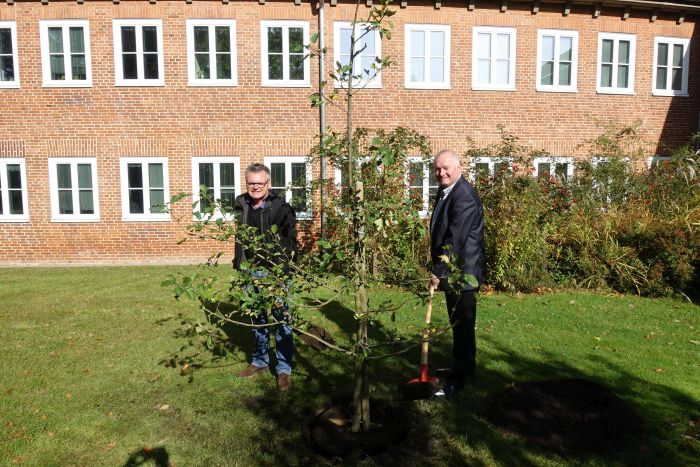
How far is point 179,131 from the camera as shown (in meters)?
12.5

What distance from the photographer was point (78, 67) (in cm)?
1251

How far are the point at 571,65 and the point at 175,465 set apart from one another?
14.0 meters

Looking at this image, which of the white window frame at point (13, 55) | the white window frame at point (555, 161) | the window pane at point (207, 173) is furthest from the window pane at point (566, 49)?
the white window frame at point (13, 55)

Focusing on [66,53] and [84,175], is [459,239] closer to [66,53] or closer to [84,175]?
[84,175]

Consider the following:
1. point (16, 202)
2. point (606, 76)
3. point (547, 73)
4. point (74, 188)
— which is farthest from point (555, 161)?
point (16, 202)

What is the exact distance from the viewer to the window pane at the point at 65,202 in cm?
1270

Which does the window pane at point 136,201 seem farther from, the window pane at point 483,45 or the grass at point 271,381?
the window pane at point 483,45

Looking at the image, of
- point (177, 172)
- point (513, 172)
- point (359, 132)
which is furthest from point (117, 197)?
point (513, 172)

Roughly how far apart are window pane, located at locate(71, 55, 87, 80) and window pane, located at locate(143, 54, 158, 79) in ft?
4.90

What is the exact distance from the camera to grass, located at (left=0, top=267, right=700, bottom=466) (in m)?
3.69

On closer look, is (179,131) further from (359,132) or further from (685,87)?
(685,87)

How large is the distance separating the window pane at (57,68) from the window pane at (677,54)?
16506 millimetres

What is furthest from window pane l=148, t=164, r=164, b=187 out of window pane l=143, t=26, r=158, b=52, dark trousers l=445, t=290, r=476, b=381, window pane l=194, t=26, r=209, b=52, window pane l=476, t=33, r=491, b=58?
dark trousers l=445, t=290, r=476, b=381

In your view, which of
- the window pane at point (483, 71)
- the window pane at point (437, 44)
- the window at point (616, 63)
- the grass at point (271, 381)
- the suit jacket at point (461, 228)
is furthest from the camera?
the window at point (616, 63)
